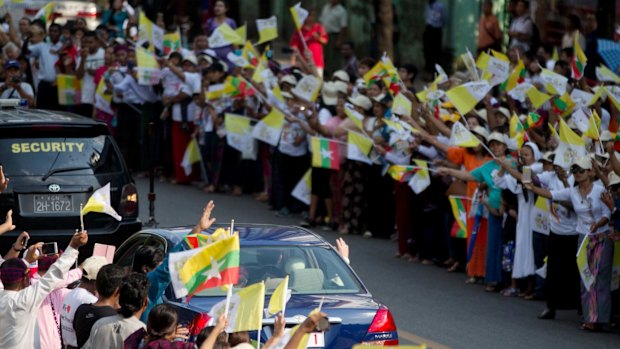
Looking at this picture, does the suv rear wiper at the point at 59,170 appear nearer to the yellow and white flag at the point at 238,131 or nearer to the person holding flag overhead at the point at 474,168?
the person holding flag overhead at the point at 474,168

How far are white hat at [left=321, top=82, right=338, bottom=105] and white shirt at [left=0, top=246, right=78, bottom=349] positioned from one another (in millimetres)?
10750

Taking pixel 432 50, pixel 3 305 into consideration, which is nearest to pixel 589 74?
pixel 432 50

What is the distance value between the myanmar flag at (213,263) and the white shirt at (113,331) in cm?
63

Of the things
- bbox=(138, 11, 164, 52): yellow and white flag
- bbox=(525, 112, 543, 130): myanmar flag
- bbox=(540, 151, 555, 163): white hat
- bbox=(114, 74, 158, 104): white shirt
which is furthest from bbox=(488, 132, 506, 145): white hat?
bbox=(138, 11, 164, 52): yellow and white flag

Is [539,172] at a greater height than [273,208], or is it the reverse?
[539,172]

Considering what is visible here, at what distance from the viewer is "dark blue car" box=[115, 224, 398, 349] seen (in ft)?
29.3

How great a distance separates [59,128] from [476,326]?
4.54 m

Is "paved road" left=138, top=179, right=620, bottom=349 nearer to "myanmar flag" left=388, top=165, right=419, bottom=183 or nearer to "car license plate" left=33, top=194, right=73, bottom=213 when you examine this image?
"myanmar flag" left=388, top=165, right=419, bottom=183

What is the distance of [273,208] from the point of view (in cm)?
2012

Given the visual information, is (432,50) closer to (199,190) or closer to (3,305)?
(199,190)

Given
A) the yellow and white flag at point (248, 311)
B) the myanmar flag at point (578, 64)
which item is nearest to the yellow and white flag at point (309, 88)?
the myanmar flag at point (578, 64)

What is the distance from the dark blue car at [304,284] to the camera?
8.92m

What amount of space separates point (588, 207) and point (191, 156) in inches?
422

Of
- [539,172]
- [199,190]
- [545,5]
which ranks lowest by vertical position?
[199,190]
